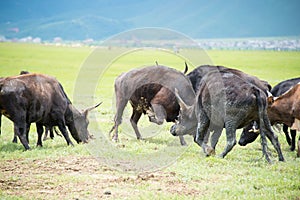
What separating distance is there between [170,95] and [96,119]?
5.28 m

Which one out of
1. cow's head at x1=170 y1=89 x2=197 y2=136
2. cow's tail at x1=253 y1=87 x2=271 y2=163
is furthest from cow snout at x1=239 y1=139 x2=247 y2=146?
cow's tail at x1=253 y1=87 x2=271 y2=163

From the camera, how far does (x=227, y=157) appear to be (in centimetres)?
1209

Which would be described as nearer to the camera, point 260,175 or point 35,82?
point 260,175

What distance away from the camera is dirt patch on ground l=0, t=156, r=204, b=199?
889 cm

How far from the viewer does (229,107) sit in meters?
11.5

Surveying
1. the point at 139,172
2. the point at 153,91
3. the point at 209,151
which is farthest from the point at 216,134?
the point at 139,172

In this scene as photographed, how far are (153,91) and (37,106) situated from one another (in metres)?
3.40

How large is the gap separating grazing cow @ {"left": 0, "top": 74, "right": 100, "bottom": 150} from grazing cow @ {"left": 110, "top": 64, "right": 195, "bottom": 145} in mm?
1244

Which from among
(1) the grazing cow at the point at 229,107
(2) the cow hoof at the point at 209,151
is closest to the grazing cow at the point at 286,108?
(1) the grazing cow at the point at 229,107

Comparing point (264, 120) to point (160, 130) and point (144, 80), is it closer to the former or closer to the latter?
point (144, 80)

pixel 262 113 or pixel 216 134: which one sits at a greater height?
pixel 262 113

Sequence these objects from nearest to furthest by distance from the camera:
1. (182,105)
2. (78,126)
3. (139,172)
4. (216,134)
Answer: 1. (139,172)
2. (216,134)
3. (182,105)
4. (78,126)

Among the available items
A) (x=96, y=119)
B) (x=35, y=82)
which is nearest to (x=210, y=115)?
(x=35, y=82)

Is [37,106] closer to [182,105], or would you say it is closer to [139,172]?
[182,105]
